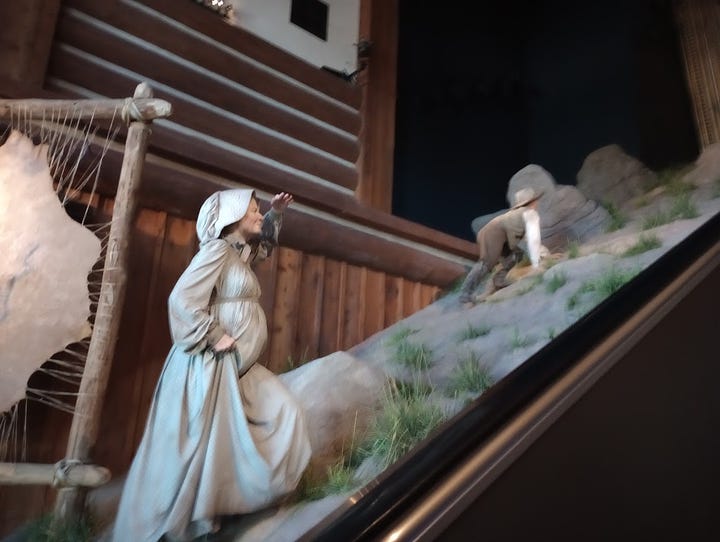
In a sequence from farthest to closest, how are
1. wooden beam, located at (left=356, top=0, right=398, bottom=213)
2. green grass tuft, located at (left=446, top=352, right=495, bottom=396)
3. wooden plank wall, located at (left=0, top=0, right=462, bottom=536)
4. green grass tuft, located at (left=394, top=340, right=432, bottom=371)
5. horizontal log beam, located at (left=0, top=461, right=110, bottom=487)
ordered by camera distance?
1. wooden beam, located at (left=356, top=0, right=398, bottom=213)
2. green grass tuft, located at (left=394, top=340, right=432, bottom=371)
3. wooden plank wall, located at (left=0, top=0, right=462, bottom=536)
4. green grass tuft, located at (left=446, top=352, right=495, bottom=396)
5. horizontal log beam, located at (left=0, top=461, right=110, bottom=487)

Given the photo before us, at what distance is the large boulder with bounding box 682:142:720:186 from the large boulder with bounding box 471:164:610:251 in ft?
2.20

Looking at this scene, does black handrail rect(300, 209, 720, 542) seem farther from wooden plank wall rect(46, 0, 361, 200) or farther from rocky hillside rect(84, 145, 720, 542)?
wooden plank wall rect(46, 0, 361, 200)

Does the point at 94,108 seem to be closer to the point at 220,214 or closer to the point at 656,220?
the point at 220,214

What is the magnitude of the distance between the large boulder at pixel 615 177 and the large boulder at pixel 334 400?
3.13 metres

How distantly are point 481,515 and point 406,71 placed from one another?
456 centimetres

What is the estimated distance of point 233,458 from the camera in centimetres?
177

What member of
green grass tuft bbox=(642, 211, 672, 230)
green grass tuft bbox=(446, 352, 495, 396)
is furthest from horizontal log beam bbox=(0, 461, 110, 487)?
green grass tuft bbox=(642, 211, 672, 230)

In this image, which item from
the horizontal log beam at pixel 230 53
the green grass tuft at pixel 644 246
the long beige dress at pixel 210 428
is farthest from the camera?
the horizontal log beam at pixel 230 53

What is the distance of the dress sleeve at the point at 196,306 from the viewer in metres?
1.82

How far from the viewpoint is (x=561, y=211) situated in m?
4.52

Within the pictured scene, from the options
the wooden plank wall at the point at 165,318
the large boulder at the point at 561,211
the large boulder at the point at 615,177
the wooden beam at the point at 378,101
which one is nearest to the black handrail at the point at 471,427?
the wooden plank wall at the point at 165,318

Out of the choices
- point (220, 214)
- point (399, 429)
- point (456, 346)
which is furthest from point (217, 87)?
point (399, 429)

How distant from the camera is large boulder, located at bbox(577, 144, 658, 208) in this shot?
4.81m

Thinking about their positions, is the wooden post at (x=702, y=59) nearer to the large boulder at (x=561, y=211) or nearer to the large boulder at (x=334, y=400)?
the large boulder at (x=561, y=211)
